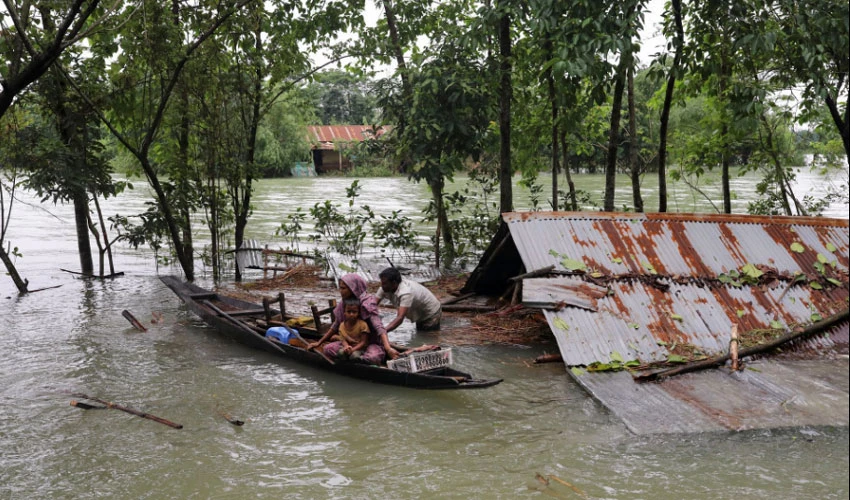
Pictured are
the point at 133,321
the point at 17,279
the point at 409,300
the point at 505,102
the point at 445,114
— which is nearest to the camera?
the point at 409,300

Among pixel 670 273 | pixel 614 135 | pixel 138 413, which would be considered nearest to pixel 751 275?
pixel 670 273

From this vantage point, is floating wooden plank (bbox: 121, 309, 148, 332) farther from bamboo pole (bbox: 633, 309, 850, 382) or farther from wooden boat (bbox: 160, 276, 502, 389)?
bamboo pole (bbox: 633, 309, 850, 382)

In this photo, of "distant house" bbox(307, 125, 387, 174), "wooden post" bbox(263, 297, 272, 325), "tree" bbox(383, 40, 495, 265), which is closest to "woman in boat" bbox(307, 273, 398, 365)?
"wooden post" bbox(263, 297, 272, 325)

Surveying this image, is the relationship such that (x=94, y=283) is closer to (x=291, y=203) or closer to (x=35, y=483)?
(x=35, y=483)

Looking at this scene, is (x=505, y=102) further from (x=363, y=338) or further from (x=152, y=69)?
(x=363, y=338)

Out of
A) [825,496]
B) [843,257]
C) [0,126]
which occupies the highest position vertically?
[0,126]

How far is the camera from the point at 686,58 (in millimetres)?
9906

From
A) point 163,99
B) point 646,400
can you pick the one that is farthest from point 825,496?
point 163,99

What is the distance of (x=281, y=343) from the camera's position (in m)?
8.08

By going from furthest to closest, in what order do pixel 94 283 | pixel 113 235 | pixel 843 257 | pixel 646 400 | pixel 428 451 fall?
pixel 113 235
pixel 94 283
pixel 843 257
pixel 646 400
pixel 428 451

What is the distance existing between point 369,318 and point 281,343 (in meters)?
1.41

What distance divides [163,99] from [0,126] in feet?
8.62

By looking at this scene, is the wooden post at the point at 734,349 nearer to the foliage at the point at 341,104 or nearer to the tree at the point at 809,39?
the tree at the point at 809,39

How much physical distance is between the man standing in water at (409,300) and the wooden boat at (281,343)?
87cm
